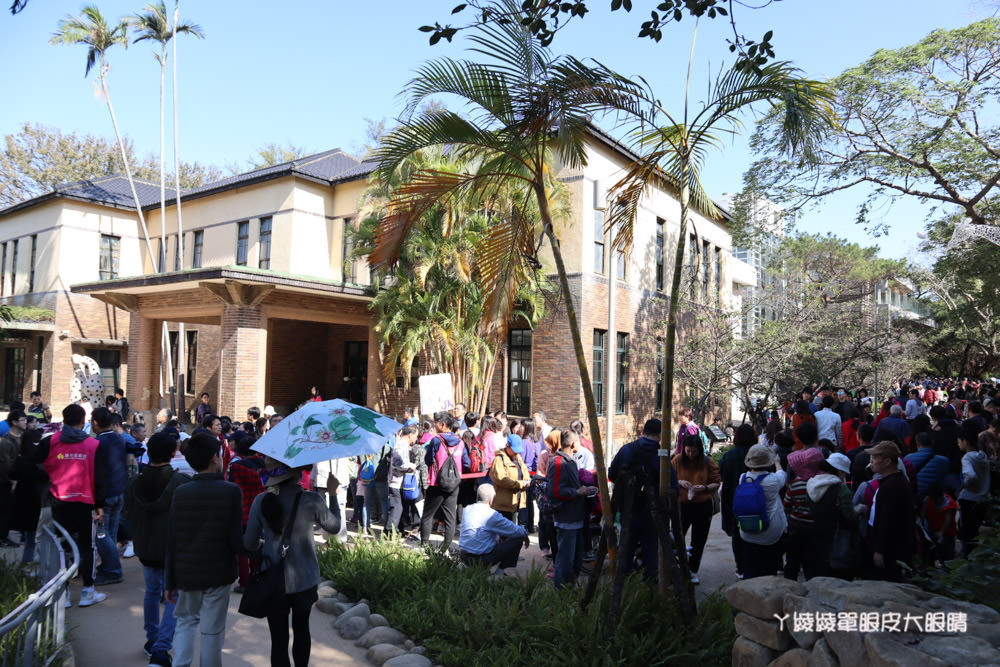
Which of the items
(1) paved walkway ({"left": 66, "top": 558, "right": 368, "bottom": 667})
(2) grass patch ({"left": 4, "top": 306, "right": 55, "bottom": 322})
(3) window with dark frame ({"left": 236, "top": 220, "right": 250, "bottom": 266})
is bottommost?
(1) paved walkway ({"left": 66, "top": 558, "right": 368, "bottom": 667})

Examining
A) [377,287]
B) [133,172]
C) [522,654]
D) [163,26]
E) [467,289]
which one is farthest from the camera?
[133,172]

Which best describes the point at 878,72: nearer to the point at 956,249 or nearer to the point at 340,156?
the point at 956,249

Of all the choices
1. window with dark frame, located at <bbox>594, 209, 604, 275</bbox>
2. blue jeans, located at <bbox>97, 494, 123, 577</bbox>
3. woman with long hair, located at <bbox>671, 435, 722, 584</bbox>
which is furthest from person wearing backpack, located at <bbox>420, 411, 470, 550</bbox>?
window with dark frame, located at <bbox>594, 209, 604, 275</bbox>

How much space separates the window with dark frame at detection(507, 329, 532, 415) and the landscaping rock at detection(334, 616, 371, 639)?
13.0 meters

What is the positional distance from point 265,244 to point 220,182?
537 cm

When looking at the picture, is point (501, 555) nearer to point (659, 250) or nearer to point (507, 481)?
point (507, 481)

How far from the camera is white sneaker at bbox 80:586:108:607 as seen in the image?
6254mm

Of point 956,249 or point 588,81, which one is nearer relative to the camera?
point 588,81

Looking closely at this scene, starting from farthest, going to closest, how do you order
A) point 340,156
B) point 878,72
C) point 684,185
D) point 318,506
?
point 340,156 < point 878,72 < point 684,185 < point 318,506

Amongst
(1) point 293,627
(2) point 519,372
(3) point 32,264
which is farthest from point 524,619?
(3) point 32,264

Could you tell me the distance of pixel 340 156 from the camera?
2830 centimetres

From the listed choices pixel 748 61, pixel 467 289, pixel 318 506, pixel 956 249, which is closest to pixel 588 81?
pixel 748 61

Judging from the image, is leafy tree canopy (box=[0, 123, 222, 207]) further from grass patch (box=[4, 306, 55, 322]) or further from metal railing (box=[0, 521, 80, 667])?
metal railing (box=[0, 521, 80, 667])

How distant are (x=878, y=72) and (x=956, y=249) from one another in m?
5.54
